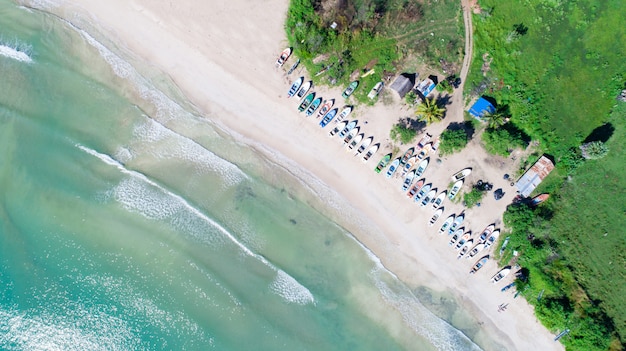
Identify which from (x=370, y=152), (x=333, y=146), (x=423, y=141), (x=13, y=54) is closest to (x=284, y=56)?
(x=333, y=146)

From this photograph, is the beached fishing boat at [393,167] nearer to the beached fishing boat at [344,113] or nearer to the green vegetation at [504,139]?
the beached fishing boat at [344,113]

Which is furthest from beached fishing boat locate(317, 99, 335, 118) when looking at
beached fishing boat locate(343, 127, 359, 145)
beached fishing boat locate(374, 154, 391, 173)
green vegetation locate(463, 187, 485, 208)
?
green vegetation locate(463, 187, 485, 208)

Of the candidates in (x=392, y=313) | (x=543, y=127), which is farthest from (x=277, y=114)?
(x=543, y=127)

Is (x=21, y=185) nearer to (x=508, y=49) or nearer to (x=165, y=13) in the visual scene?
(x=165, y=13)

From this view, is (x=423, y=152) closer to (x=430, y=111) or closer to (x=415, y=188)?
(x=415, y=188)

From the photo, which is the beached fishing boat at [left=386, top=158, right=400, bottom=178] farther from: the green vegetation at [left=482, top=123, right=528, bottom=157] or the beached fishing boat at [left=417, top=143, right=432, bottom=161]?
the green vegetation at [left=482, top=123, right=528, bottom=157]
